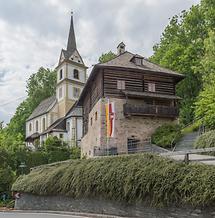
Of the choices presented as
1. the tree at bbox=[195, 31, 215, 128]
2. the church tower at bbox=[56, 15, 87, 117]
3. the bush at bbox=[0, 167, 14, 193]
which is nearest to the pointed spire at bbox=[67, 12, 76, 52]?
the church tower at bbox=[56, 15, 87, 117]

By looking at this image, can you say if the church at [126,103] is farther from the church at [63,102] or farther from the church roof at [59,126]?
the church at [63,102]

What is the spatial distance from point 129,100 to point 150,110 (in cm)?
212

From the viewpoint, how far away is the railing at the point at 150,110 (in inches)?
1278

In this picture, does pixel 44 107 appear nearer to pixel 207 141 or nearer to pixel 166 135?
pixel 166 135

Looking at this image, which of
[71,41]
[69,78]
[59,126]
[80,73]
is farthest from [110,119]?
[71,41]

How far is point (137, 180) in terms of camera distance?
1302 centimetres

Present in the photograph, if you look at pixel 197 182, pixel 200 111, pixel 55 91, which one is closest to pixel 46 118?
A: pixel 55 91

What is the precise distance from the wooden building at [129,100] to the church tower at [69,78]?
29.9m

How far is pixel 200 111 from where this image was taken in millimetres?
26438

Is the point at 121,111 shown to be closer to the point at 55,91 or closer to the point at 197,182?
the point at 197,182

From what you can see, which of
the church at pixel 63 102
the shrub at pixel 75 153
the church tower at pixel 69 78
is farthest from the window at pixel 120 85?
the church tower at pixel 69 78

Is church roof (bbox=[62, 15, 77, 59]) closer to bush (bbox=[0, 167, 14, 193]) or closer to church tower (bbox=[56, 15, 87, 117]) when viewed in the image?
church tower (bbox=[56, 15, 87, 117])

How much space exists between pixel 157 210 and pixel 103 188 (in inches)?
132

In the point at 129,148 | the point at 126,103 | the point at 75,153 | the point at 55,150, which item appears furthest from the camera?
the point at 75,153
